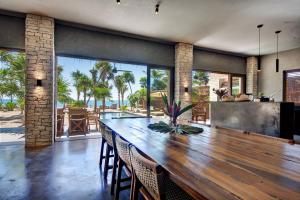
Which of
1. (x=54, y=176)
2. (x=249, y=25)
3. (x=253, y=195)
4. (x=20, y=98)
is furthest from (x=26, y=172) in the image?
(x=249, y=25)

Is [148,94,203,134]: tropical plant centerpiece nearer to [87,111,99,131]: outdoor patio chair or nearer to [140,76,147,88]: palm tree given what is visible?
[87,111,99,131]: outdoor patio chair

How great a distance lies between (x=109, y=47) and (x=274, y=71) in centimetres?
656

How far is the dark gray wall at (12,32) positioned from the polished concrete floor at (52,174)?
2439 mm

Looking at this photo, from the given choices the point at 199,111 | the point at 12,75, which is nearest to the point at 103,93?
the point at 12,75

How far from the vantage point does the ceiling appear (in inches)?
150

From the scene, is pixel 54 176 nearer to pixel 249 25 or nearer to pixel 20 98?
pixel 20 98

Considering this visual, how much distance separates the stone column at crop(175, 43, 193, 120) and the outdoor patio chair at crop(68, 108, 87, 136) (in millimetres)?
3135

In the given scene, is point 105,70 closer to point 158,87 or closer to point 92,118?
point 92,118

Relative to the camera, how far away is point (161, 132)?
2.36 m

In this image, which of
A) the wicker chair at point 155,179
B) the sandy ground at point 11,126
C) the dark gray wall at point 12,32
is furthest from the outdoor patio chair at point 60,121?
the wicker chair at point 155,179

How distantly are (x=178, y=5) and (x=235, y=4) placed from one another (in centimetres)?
115

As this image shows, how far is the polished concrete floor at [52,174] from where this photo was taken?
234 cm

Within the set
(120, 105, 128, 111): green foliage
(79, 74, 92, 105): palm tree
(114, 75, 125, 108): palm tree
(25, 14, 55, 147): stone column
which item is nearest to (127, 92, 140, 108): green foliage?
(120, 105, 128, 111): green foliage

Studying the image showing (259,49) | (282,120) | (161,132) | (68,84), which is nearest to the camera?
(161,132)
